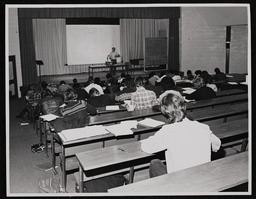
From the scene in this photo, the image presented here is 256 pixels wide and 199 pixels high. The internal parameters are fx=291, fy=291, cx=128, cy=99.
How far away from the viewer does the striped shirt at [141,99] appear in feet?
15.6

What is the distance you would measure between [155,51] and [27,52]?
5.34 metres

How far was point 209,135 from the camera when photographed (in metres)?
2.49

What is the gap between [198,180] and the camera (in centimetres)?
225

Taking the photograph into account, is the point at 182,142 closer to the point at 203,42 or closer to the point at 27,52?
the point at 27,52

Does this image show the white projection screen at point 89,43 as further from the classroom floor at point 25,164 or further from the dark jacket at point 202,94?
the dark jacket at point 202,94

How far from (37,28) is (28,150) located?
27.6ft

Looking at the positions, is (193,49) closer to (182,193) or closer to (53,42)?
(53,42)

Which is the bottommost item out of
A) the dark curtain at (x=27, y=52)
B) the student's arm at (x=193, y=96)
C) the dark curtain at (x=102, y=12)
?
the student's arm at (x=193, y=96)

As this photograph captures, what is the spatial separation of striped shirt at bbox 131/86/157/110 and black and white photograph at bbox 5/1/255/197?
0.02 m

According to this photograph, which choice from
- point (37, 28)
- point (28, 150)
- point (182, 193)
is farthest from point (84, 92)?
point (37, 28)

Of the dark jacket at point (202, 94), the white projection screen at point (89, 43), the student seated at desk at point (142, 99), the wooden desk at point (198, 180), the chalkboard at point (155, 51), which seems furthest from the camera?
the white projection screen at point (89, 43)

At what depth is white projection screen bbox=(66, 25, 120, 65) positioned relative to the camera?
12.9 meters

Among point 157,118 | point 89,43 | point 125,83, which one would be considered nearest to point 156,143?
point 157,118

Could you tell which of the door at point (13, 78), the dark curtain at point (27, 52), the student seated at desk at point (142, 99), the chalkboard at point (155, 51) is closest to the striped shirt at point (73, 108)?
the student seated at desk at point (142, 99)
